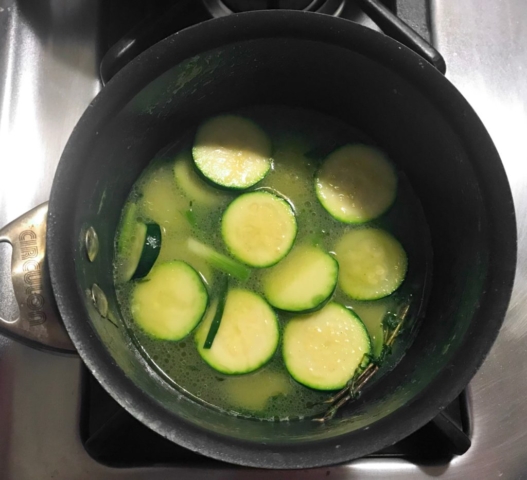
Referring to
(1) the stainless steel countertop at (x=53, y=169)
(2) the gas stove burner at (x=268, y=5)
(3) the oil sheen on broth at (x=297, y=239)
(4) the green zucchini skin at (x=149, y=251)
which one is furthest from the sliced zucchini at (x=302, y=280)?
(2) the gas stove burner at (x=268, y=5)

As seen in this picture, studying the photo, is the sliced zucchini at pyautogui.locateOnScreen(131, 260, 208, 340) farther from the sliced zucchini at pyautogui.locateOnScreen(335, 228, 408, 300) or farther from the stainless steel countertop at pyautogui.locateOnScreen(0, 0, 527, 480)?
the sliced zucchini at pyautogui.locateOnScreen(335, 228, 408, 300)

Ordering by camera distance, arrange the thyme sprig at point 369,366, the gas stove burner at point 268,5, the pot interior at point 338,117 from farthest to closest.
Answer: the gas stove burner at point 268,5
the thyme sprig at point 369,366
the pot interior at point 338,117

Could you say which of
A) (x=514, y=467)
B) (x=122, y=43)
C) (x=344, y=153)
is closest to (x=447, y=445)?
(x=514, y=467)

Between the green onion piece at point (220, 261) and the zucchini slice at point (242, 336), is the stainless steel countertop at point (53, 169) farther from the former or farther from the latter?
the green onion piece at point (220, 261)

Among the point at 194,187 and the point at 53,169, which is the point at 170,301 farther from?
the point at 53,169

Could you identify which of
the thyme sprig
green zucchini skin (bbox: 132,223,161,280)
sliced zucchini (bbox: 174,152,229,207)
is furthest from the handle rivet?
the thyme sprig

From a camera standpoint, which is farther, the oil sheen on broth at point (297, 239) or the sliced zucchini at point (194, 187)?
the sliced zucchini at point (194, 187)
